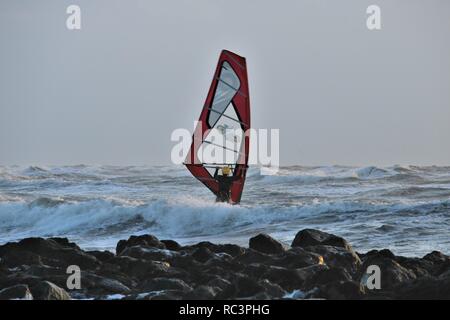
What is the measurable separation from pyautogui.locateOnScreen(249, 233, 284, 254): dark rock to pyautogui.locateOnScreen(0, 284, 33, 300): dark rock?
5196 millimetres

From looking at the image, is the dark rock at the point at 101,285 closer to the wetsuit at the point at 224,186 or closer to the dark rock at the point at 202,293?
the dark rock at the point at 202,293

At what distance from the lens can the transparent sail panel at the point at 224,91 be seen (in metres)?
27.7

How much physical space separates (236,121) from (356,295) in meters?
14.5

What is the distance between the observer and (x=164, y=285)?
46.7 ft

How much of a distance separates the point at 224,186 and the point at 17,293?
14787 mm

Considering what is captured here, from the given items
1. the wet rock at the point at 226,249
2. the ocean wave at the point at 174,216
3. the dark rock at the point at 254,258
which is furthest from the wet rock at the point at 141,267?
the ocean wave at the point at 174,216

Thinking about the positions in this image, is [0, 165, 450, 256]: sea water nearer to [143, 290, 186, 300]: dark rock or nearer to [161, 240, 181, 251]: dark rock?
[161, 240, 181, 251]: dark rock

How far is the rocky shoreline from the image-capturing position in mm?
13617

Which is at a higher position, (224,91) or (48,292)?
(224,91)

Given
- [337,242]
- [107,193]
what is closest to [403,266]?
[337,242]

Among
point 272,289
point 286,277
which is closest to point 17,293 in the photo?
point 272,289

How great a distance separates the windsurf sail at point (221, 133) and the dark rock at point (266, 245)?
944 centimetres

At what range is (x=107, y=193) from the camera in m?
39.2

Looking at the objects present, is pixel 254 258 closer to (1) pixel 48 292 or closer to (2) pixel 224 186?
(1) pixel 48 292
